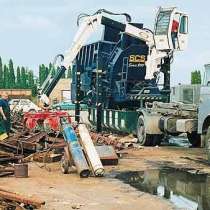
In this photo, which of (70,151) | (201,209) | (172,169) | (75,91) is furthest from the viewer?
(75,91)

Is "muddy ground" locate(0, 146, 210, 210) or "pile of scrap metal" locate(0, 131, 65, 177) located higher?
"pile of scrap metal" locate(0, 131, 65, 177)

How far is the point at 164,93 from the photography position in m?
23.8

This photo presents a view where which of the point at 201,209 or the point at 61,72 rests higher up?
the point at 61,72

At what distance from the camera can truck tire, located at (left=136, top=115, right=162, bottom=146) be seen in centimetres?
2023

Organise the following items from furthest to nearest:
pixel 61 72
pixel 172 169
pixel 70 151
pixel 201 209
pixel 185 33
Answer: pixel 61 72
pixel 185 33
pixel 172 169
pixel 70 151
pixel 201 209

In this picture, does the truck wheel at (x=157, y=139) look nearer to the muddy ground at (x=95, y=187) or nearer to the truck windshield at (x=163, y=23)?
the muddy ground at (x=95, y=187)

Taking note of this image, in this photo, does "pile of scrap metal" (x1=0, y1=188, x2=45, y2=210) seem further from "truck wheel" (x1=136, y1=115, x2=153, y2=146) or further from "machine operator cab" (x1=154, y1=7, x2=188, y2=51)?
"machine operator cab" (x1=154, y1=7, x2=188, y2=51)

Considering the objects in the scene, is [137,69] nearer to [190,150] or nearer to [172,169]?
[190,150]

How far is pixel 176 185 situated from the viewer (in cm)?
1176

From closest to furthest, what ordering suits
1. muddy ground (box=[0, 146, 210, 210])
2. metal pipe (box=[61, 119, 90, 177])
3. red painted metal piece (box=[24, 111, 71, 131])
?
1. muddy ground (box=[0, 146, 210, 210])
2. metal pipe (box=[61, 119, 90, 177])
3. red painted metal piece (box=[24, 111, 71, 131])

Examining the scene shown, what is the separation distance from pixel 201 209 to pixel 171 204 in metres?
0.63

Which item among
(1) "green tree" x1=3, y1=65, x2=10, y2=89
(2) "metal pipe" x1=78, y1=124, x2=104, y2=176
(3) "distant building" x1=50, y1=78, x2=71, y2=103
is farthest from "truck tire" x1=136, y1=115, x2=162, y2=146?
(1) "green tree" x1=3, y1=65, x2=10, y2=89

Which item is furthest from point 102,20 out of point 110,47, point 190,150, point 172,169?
point 172,169

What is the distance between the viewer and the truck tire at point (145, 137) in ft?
66.4
